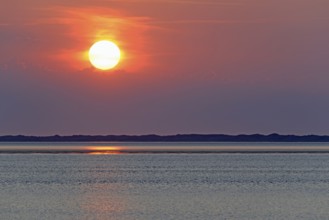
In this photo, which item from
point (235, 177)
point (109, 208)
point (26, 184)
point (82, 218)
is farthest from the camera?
point (235, 177)

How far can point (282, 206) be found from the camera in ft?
204

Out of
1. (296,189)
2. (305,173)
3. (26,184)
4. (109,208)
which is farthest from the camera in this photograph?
(305,173)

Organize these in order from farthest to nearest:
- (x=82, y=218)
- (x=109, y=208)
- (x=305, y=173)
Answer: (x=305, y=173), (x=109, y=208), (x=82, y=218)

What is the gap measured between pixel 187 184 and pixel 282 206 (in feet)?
69.8

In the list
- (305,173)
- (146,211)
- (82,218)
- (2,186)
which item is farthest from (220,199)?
(305,173)

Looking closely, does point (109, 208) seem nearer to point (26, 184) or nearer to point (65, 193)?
point (65, 193)

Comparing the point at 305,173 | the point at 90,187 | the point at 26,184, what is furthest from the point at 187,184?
the point at 305,173

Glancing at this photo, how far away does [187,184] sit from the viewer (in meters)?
82.7

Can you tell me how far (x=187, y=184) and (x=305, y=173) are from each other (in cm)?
2578

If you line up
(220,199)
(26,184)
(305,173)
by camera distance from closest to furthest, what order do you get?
(220,199), (26,184), (305,173)

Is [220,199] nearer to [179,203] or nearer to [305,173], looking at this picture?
[179,203]

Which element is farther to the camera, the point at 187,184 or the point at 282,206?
the point at 187,184

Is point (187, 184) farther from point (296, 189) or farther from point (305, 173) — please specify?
point (305, 173)

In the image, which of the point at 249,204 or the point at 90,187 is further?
the point at 90,187
